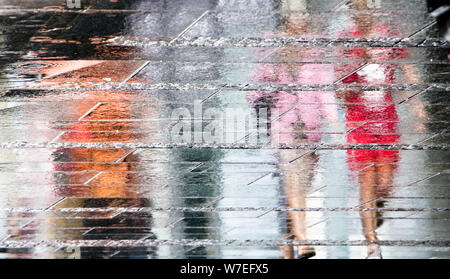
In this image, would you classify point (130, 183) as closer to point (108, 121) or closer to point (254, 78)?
point (108, 121)

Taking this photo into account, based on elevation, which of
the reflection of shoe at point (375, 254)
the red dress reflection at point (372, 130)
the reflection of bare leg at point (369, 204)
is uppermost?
the red dress reflection at point (372, 130)

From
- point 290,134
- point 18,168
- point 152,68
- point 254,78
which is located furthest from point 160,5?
point 18,168

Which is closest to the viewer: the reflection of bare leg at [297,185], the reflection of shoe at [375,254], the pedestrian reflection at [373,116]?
the pedestrian reflection at [373,116]

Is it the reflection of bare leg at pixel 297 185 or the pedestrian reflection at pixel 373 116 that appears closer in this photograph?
the pedestrian reflection at pixel 373 116

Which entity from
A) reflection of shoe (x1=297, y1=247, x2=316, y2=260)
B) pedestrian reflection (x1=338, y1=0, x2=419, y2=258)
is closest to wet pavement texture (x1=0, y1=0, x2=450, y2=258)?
pedestrian reflection (x1=338, y1=0, x2=419, y2=258)

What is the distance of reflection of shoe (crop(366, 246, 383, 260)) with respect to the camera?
5559 millimetres

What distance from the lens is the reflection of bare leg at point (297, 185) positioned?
12.5ft

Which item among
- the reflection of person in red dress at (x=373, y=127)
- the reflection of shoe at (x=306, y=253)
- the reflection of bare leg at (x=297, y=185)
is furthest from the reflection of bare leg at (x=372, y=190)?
the reflection of shoe at (x=306, y=253)

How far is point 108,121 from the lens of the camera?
133 inches

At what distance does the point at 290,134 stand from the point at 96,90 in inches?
40.9

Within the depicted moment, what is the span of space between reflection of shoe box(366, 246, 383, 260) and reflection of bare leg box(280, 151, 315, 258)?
0.66 m

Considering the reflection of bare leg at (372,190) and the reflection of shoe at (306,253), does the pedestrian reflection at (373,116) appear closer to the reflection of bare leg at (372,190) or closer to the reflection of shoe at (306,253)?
the reflection of bare leg at (372,190)

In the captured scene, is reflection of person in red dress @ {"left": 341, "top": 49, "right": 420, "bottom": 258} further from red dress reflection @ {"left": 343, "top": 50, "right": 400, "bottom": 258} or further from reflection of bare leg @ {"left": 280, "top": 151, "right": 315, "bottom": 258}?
reflection of bare leg @ {"left": 280, "top": 151, "right": 315, "bottom": 258}

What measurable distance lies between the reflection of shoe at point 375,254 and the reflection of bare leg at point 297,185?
664mm
